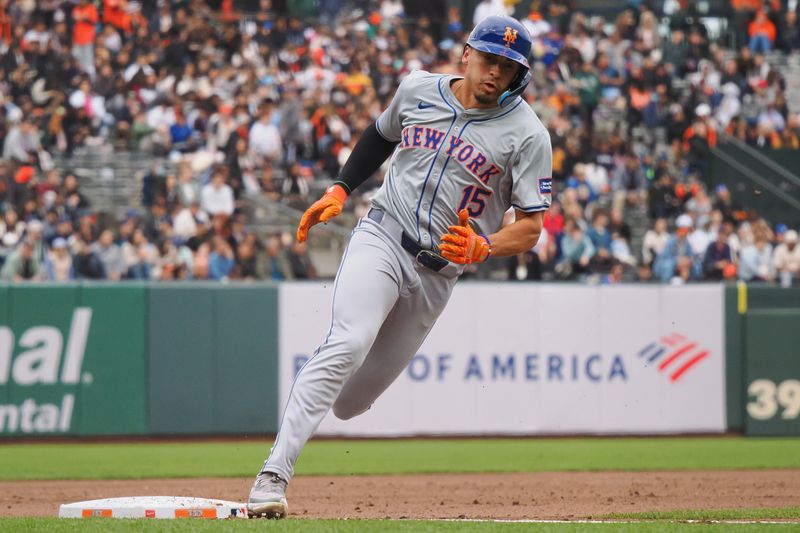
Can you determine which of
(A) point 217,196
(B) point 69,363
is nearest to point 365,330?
(B) point 69,363

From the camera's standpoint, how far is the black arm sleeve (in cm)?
605

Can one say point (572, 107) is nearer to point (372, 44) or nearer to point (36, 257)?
point (372, 44)

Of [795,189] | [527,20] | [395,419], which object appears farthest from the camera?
[527,20]

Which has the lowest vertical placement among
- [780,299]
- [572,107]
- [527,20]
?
[780,299]

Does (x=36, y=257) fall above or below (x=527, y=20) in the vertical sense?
below

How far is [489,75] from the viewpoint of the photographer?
553 cm

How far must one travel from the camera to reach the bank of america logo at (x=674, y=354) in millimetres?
13914

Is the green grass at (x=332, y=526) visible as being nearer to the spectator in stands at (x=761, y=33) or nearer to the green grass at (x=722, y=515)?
the green grass at (x=722, y=515)

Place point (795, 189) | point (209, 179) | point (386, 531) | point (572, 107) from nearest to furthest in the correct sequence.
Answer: point (386, 531) → point (209, 179) → point (795, 189) → point (572, 107)

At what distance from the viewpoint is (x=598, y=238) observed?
52.3 feet

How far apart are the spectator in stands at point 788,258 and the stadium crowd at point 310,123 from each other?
0.12 feet

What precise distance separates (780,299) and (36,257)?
27.3ft

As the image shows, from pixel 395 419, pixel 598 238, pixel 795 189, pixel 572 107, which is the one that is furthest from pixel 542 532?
pixel 572 107

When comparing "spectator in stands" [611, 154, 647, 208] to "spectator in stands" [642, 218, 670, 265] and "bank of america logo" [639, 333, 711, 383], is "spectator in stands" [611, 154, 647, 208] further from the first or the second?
"bank of america logo" [639, 333, 711, 383]
